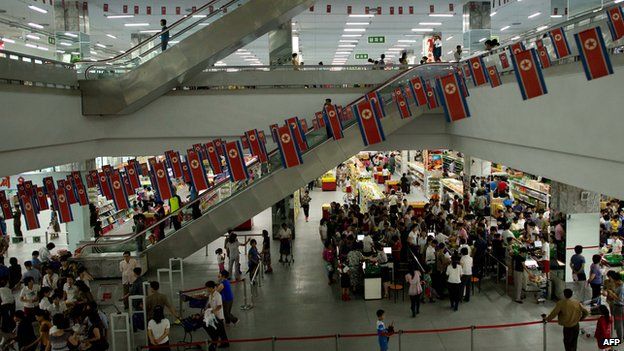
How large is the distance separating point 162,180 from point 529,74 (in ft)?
28.1

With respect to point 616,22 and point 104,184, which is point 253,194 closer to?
point 104,184

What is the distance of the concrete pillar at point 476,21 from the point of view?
20.1 meters

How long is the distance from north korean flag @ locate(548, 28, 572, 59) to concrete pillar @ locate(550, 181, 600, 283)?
491cm

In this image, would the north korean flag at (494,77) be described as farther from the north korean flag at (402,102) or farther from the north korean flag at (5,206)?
the north korean flag at (5,206)

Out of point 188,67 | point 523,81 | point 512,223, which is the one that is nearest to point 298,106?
point 188,67

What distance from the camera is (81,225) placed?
17.7 m

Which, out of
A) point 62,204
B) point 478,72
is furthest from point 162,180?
point 478,72

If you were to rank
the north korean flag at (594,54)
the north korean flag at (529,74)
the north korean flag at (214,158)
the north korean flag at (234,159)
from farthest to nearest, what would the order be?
the north korean flag at (214,158)
the north korean flag at (234,159)
the north korean flag at (529,74)
the north korean flag at (594,54)

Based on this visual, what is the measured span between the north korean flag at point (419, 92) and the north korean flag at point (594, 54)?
467cm

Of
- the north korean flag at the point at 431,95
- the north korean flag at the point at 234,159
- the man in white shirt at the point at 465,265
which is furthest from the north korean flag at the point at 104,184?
the man in white shirt at the point at 465,265

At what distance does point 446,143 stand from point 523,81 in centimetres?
856

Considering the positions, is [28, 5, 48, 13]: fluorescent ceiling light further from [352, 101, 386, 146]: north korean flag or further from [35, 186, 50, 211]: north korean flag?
[352, 101, 386, 146]: north korean flag

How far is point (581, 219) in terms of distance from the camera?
509 inches

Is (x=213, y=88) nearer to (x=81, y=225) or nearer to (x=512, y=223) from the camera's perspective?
(x=81, y=225)
